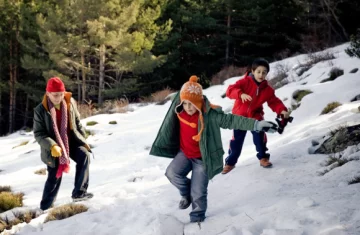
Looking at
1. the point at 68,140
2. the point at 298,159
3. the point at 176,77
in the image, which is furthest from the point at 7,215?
the point at 176,77

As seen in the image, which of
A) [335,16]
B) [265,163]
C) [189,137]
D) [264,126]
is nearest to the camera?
[264,126]

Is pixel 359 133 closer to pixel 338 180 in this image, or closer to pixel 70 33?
pixel 338 180

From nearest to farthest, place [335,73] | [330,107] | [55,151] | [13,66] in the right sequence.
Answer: [55,151] < [330,107] < [335,73] < [13,66]

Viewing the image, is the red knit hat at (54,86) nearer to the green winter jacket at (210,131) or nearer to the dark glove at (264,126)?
the green winter jacket at (210,131)

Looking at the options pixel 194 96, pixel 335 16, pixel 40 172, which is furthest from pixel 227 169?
pixel 335 16

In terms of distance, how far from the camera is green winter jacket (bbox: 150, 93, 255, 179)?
3.37 m

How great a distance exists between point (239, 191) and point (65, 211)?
2184 mm

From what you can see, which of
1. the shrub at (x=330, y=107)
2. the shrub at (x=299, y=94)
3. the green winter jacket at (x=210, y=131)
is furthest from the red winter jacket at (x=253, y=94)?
the shrub at (x=299, y=94)

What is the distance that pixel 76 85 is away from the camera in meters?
21.2

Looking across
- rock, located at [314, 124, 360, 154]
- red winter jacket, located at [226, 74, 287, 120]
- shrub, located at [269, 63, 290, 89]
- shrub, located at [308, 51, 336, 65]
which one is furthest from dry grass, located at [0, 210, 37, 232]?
shrub, located at [308, 51, 336, 65]

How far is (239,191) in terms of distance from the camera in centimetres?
417

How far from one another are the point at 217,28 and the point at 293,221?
22629mm

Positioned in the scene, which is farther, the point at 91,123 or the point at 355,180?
the point at 91,123

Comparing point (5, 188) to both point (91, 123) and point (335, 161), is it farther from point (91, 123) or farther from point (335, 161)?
point (91, 123)
